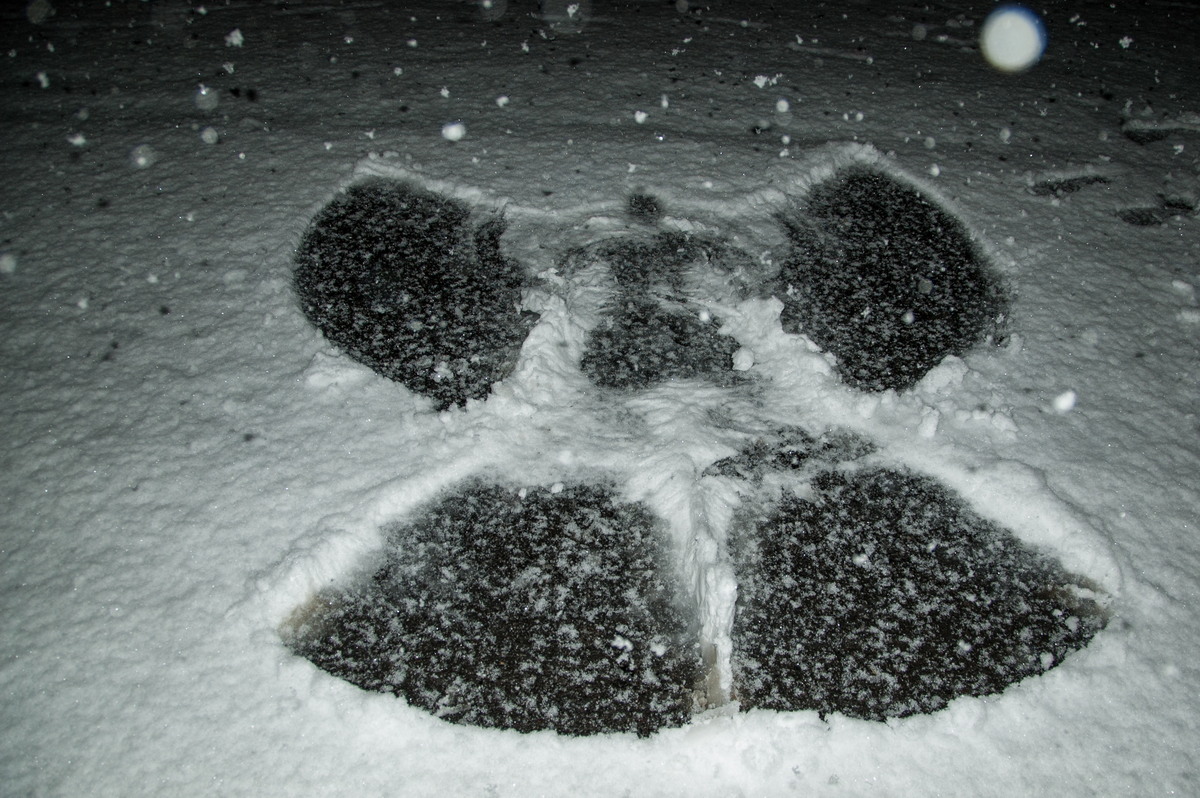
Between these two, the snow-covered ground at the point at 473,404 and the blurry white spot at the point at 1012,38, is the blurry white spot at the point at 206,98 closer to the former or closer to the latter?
the snow-covered ground at the point at 473,404

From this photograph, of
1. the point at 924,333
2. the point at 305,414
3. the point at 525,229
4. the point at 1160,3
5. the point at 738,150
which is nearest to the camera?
the point at 305,414

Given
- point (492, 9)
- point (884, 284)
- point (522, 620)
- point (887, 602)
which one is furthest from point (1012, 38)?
point (522, 620)

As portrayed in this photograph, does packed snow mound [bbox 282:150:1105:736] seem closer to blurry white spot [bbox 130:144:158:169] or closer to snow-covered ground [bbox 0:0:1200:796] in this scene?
snow-covered ground [bbox 0:0:1200:796]

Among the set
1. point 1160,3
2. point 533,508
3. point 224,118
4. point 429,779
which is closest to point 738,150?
point 533,508

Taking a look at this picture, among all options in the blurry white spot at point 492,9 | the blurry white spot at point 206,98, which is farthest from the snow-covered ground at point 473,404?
the blurry white spot at point 492,9

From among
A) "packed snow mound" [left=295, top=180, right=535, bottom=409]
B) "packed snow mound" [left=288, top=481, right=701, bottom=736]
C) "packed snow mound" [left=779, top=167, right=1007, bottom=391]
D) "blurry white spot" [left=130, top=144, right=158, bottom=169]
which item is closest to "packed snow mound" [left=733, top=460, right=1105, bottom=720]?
"packed snow mound" [left=288, top=481, right=701, bottom=736]

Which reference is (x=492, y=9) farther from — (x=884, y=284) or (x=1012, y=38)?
(x=884, y=284)

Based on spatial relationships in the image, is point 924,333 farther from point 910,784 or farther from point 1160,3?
point 1160,3
